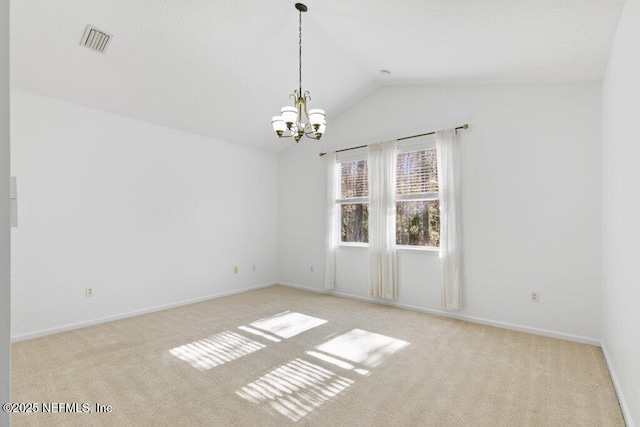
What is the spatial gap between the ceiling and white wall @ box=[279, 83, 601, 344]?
0.30m

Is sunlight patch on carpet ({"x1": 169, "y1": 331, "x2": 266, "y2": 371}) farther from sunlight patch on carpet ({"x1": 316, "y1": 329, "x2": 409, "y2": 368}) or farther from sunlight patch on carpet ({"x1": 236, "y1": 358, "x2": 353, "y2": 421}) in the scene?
sunlight patch on carpet ({"x1": 316, "y1": 329, "x2": 409, "y2": 368})

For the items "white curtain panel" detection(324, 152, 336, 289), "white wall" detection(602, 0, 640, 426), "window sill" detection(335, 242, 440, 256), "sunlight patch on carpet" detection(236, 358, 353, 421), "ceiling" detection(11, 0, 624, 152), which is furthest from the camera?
"white curtain panel" detection(324, 152, 336, 289)

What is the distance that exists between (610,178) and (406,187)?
227cm

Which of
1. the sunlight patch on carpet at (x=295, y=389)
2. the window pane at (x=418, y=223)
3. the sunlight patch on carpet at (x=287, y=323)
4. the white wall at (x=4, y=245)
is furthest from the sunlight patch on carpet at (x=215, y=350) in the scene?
the window pane at (x=418, y=223)

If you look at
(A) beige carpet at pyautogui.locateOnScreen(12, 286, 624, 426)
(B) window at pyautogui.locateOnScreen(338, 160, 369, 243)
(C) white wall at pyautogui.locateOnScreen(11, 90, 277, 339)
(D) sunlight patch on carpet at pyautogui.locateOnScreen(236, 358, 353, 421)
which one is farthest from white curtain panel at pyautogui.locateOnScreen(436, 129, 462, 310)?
(C) white wall at pyautogui.locateOnScreen(11, 90, 277, 339)

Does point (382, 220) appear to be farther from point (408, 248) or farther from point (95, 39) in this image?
point (95, 39)

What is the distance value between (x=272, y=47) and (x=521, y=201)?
337 centimetres

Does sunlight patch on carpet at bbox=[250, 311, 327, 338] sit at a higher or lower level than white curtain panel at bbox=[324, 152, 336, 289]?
lower

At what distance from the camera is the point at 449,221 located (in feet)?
13.5

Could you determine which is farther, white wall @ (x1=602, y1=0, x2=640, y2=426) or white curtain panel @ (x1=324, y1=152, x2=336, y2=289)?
white curtain panel @ (x1=324, y1=152, x2=336, y2=289)

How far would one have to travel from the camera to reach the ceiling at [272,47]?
2627mm

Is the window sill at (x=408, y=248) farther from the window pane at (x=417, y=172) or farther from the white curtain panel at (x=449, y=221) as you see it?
the window pane at (x=417, y=172)

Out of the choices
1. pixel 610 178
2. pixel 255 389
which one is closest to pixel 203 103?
pixel 255 389

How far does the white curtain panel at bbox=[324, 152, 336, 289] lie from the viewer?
536 cm
